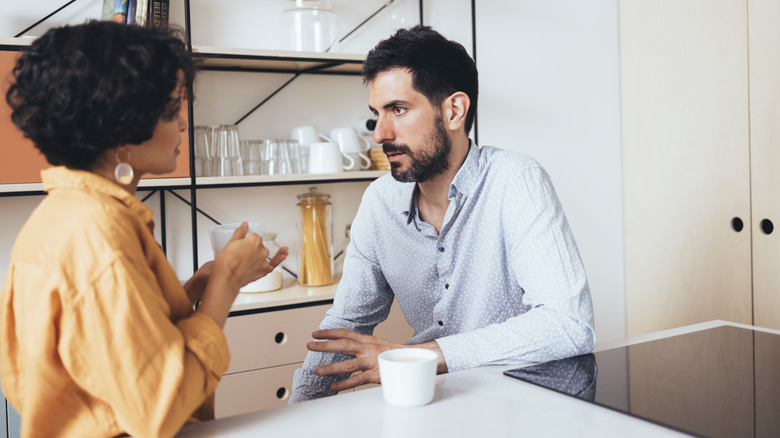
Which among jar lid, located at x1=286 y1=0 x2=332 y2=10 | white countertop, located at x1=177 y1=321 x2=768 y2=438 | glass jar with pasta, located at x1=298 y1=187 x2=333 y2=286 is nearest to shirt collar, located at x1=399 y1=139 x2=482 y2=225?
white countertop, located at x1=177 y1=321 x2=768 y2=438

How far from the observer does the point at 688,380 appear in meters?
0.98

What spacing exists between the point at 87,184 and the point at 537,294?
79 centimetres

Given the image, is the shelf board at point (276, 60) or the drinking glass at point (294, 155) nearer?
the shelf board at point (276, 60)

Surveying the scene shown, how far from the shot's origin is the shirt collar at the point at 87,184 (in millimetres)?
737

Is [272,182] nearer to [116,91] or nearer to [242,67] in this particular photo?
[242,67]

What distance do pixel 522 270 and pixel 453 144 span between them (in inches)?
15.2

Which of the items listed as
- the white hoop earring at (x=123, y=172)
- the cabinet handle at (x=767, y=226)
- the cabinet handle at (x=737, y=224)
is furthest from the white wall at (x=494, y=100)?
the white hoop earring at (x=123, y=172)

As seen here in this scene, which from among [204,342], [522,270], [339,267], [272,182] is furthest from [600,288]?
[204,342]

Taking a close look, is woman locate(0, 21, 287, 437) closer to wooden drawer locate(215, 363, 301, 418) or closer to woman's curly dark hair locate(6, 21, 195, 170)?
woman's curly dark hair locate(6, 21, 195, 170)

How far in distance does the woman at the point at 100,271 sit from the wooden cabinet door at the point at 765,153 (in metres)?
1.97

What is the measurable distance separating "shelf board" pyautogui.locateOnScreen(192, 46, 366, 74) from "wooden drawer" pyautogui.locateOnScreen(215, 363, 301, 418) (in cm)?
94

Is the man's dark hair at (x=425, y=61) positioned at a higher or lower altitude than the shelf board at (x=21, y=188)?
higher

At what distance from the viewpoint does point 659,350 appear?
1144 millimetres

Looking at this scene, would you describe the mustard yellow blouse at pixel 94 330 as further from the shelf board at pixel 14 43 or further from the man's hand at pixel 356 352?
the shelf board at pixel 14 43
